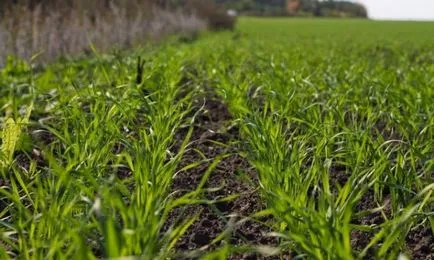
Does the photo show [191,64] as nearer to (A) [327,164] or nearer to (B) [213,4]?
(A) [327,164]

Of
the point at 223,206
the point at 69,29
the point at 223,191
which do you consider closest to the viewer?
the point at 223,206

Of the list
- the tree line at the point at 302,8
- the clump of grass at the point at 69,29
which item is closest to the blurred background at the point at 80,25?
the clump of grass at the point at 69,29

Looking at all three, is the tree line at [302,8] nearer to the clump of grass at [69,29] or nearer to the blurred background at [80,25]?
the blurred background at [80,25]

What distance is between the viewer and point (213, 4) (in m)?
32.5

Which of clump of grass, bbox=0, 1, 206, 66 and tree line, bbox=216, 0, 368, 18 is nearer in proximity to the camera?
clump of grass, bbox=0, 1, 206, 66

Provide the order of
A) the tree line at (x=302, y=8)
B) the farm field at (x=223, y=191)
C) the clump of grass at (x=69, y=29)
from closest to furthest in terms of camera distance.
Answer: the farm field at (x=223, y=191) → the clump of grass at (x=69, y=29) → the tree line at (x=302, y=8)

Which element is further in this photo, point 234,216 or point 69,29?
point 69,29

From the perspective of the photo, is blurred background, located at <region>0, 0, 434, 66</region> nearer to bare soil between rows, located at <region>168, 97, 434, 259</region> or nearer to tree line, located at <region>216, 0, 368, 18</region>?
bare soil between rows, located at <region>168, 97, 434, 259</region>

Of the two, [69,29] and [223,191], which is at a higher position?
[223,191]

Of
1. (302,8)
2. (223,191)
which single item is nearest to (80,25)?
(223,191)

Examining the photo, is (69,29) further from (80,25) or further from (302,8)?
(302,8)

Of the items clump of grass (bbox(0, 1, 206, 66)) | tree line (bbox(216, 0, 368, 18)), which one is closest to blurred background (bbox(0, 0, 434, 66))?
clump of grass (bbox(0, 1, 206, 66))

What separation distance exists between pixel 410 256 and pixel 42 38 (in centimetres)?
700

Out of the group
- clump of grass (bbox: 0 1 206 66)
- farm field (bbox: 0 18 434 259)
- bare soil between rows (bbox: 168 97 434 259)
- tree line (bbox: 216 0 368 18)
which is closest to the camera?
farm field (bbox: 0 18 434 259)
